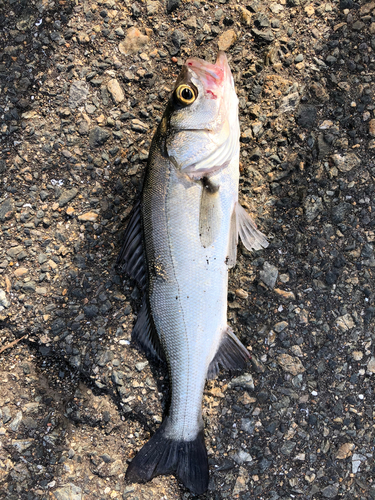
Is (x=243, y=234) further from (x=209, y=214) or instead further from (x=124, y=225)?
(x=124, y=225)

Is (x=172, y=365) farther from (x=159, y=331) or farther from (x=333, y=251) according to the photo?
(x=333, y=251)

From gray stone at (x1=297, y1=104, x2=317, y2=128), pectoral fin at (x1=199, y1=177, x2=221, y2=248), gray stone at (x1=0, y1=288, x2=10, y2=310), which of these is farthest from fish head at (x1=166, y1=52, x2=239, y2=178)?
gray stone at (x1=0, y1=288, x2=10, y2=310)

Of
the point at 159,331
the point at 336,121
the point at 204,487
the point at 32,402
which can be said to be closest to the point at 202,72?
the point at 336,121

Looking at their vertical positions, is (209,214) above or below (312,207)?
above

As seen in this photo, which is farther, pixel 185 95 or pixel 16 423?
pixel 16 423

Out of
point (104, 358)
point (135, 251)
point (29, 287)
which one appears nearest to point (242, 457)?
point (104, 358)

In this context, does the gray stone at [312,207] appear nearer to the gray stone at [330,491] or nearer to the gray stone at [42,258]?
the gray stone at [330,491]

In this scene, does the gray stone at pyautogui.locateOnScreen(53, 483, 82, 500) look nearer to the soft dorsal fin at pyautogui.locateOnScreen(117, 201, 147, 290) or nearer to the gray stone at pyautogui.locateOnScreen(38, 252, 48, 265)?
the soft dorsal fin at pyautogui.locateOnScreen(117, 201, 147, 290)
